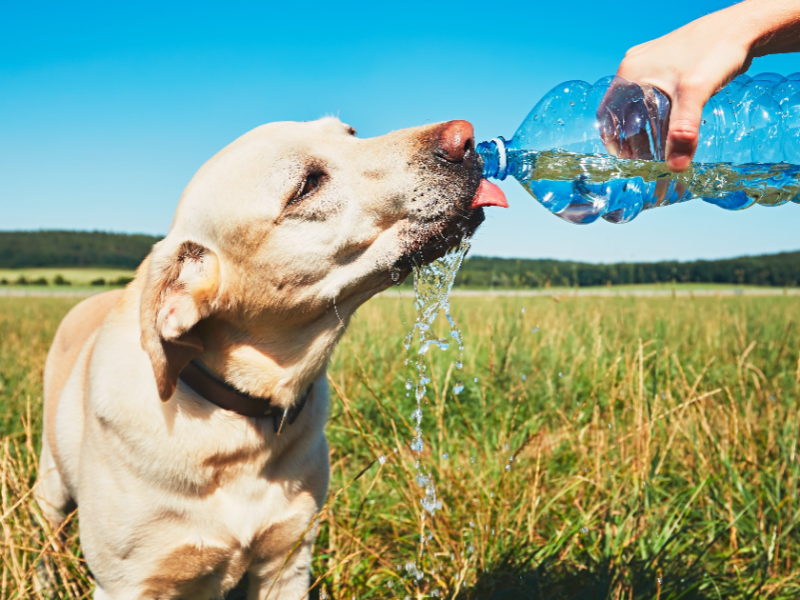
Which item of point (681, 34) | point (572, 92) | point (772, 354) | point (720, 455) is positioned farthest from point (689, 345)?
point (681, 34)

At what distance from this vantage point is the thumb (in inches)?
52.1

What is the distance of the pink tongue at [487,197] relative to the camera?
76.6 inches

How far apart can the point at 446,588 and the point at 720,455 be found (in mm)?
1699

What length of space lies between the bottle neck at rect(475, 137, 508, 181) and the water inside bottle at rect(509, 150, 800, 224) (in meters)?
0.06

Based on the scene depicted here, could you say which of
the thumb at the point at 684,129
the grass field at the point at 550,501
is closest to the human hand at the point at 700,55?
the thumb at the point at 684,129

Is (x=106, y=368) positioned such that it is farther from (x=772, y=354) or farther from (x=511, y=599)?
(x=772, y=354)

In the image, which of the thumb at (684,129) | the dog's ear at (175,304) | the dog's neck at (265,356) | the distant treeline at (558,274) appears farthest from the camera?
the distant treeline at (558,274)

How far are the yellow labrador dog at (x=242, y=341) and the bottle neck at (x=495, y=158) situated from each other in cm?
11

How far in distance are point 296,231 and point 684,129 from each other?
1.29m

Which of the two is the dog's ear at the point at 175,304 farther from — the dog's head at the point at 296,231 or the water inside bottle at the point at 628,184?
the water inside bottle at the point at 628,184

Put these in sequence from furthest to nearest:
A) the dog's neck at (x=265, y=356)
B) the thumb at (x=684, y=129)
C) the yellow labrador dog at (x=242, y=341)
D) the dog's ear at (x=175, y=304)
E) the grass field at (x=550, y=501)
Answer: the grass field at (x=550, y=501), the dog's neck at (x=265, y=356), the yellow labrador dog at (x=242, y=341), the dog's ear at (x=175, y=304), the thumb at (x=684, y=129)

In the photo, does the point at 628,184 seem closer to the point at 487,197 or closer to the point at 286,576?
the point at 487,197

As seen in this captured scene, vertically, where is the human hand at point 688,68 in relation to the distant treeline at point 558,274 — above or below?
above

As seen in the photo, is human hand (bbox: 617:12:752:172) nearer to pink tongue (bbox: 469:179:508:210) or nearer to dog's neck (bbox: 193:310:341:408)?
pink tongue (bbox: 469:179:508:210)
